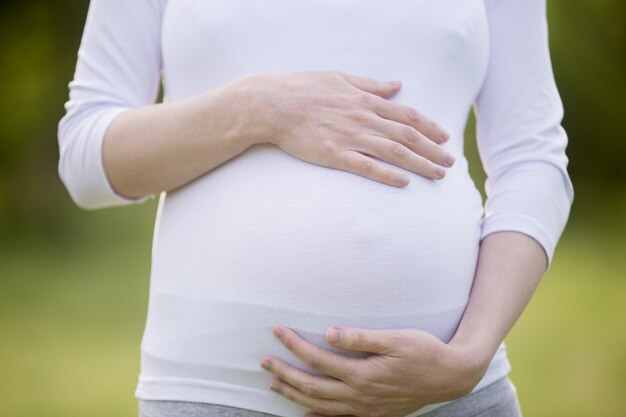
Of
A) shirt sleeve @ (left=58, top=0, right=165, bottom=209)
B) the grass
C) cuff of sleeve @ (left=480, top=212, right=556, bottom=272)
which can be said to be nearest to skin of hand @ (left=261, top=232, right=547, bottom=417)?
cuff of sleeve @ (left=480, top=212, right=556, bottom=272)

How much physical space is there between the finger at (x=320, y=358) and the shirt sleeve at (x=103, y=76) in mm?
391

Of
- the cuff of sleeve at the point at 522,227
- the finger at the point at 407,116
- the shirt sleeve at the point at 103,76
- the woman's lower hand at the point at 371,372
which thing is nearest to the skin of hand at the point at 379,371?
the woman's lower hand at the point at 371,372

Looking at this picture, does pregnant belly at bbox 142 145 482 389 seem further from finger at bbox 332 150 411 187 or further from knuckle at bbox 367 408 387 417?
knuckle at bbox 367 408 387 417

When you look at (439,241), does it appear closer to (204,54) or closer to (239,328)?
(239,328)

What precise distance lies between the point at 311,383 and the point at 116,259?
242 inches

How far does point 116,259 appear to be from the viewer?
23.7 ft

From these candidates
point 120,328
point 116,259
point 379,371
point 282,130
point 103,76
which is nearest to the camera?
point 379,371

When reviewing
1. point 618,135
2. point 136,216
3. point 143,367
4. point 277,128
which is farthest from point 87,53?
point 618,135

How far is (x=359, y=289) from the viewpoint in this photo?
1310mm

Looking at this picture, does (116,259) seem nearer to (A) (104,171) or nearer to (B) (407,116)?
(A) (104,171)

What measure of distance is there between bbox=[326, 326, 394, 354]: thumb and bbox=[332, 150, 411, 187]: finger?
23 centimetres

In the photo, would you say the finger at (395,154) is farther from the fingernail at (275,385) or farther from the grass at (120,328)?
the grass at (120,328)

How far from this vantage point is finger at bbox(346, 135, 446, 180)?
4.49 feet

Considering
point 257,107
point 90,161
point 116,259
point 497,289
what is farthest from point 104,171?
point 116,259
